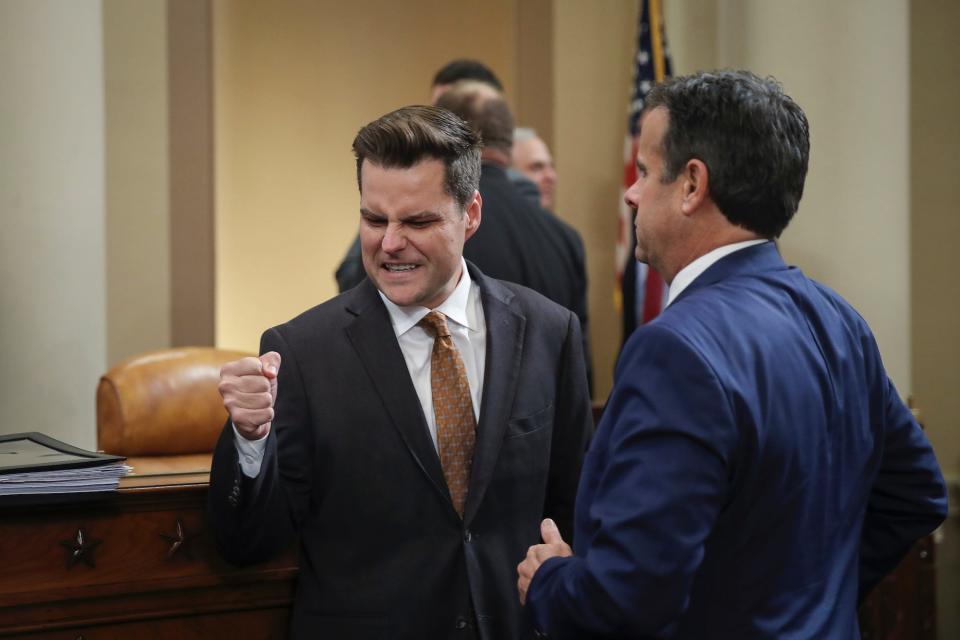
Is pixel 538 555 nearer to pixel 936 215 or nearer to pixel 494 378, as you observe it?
pixel 494 378

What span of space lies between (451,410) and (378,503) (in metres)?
0.21

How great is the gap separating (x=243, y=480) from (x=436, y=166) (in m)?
0.65

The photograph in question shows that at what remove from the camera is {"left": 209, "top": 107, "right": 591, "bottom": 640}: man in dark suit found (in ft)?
6.42

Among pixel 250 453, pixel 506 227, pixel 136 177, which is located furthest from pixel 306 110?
pixel 250 453

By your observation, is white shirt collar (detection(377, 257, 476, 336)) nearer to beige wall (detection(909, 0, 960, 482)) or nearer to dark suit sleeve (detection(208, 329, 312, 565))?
dark suit sleeve (detection(208, 329, 312, 565))

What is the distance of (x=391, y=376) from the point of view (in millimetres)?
2008

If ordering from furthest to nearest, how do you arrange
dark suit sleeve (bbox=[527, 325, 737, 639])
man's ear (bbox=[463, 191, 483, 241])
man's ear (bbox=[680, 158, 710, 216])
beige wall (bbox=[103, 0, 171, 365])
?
1. beige wall (bbox=[103, 0, 171, 365])
2. man's ear (bbox=[463, 191, 483, 241])
3. man's ear (bbox=[680, 158, 710, 216])
4. dark suit sleeve (bbox=[527, 325, 737, 639])

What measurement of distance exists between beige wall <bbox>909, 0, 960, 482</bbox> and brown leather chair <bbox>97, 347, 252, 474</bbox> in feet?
14.1

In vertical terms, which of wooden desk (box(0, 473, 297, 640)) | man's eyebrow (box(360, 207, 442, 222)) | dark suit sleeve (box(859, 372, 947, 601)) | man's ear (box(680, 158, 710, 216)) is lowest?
wooden desk (box(0, 473, 297, 640))

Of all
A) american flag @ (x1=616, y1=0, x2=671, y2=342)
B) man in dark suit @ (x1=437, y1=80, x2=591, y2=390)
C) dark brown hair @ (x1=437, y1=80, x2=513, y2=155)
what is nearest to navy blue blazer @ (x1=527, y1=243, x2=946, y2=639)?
man in dark suit @ (x1=437, y1=80, x2=591, y2=390)

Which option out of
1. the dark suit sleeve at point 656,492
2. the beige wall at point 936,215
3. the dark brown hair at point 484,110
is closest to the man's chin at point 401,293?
the dark suit sleeve at point 656,492

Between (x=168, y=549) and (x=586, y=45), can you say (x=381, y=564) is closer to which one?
(x=168, y=549)

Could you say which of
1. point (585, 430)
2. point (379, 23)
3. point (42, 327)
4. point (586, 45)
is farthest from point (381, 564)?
point (379, 23)

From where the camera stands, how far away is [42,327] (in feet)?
11.6
